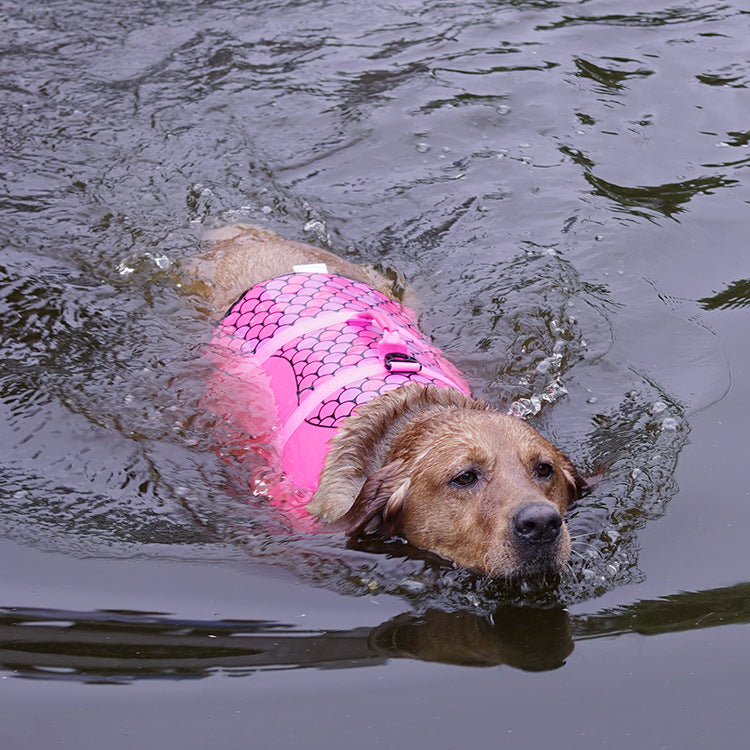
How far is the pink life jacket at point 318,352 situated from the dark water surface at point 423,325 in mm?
340

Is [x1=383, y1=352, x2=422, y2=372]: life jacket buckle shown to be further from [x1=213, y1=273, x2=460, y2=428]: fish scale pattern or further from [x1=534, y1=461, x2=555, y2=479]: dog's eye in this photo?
[x1=534, y1=461, x2=555, y2=479]: dog's eye


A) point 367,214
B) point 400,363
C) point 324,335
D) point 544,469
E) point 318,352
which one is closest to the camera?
point 544,469

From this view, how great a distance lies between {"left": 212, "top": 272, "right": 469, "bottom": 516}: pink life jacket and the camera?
5242 millimetres

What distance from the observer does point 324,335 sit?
5.71m

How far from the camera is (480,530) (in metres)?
4.38

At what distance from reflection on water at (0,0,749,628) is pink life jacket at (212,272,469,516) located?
0.33 meters

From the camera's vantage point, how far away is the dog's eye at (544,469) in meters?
4.60

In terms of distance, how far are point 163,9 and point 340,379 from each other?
6.63 metres

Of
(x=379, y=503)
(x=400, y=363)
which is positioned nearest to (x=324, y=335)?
(x=400, y=363)

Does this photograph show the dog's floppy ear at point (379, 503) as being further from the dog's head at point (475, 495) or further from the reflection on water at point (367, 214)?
the reflection on water at point (367, 214)

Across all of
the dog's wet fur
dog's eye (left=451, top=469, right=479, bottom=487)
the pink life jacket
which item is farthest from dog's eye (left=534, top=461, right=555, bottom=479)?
the pink life jacket

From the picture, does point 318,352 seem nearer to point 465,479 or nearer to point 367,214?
point 465,479

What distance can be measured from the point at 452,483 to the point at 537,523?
478 millimetres

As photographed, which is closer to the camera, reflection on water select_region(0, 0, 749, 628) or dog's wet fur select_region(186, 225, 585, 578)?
dog's wet fur select_region(186, 225, 585, 578)
